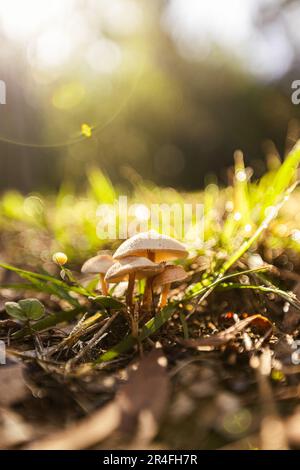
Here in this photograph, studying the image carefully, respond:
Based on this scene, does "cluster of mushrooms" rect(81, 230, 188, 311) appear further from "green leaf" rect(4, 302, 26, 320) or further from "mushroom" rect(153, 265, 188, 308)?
"green leaf" rect(4, 302, 26, 320)

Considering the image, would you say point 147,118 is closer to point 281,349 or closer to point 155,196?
point 155,196

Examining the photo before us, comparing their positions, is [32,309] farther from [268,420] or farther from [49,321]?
[268,420]

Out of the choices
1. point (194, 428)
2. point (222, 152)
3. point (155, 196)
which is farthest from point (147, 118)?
point (194, 428)

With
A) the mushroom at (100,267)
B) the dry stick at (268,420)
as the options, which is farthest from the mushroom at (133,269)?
the dry stick at (268,420)

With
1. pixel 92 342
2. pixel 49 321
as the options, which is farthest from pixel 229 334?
pixel 49 321

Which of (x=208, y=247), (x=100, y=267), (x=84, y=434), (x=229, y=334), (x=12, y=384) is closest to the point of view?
(x=84, y=434)

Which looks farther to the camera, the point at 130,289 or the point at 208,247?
the point at 208,247
